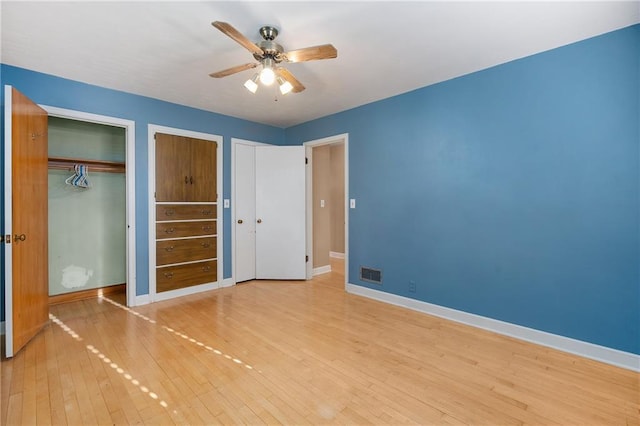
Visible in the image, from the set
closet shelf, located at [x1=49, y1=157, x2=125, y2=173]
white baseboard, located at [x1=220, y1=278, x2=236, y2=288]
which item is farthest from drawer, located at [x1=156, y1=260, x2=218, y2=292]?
closet shelf, located at [x1=49, y1=157, x2=125, y2=173]

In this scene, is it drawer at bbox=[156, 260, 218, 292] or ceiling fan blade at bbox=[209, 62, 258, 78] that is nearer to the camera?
ceiling fan blade at bbox=[209, 62, 258, 78]

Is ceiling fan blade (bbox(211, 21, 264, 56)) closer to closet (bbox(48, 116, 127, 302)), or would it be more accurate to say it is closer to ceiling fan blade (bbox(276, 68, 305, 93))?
Answer: ceiling fan blade (bbox(276, 68, 305, 93))

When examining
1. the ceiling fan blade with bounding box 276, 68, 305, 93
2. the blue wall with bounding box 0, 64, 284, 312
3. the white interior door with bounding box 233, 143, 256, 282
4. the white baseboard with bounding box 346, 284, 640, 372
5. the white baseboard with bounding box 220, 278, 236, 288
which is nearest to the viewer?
the white baseboard with bounding box 346, 284, 640, 372

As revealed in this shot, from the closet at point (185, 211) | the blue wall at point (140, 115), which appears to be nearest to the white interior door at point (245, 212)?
the blue wall at point (140, 115)

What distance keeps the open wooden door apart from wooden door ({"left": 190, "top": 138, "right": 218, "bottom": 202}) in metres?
1.50

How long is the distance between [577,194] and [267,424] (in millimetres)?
2884

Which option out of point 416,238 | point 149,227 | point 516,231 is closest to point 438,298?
point 416,238

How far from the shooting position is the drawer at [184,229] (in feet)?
12.5

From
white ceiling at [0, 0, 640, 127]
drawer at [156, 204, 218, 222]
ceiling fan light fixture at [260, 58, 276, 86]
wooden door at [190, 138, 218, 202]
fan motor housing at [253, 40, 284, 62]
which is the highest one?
white ceiling at [0, 0, 640, 127]

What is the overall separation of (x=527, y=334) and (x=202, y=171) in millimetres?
4214

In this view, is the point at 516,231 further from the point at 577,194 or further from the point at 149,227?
the point at 149,227

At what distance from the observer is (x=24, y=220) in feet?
8.30

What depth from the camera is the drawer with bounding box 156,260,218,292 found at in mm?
3816

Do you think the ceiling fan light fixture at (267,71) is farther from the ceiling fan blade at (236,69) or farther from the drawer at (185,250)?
the drawer at (185,250)
